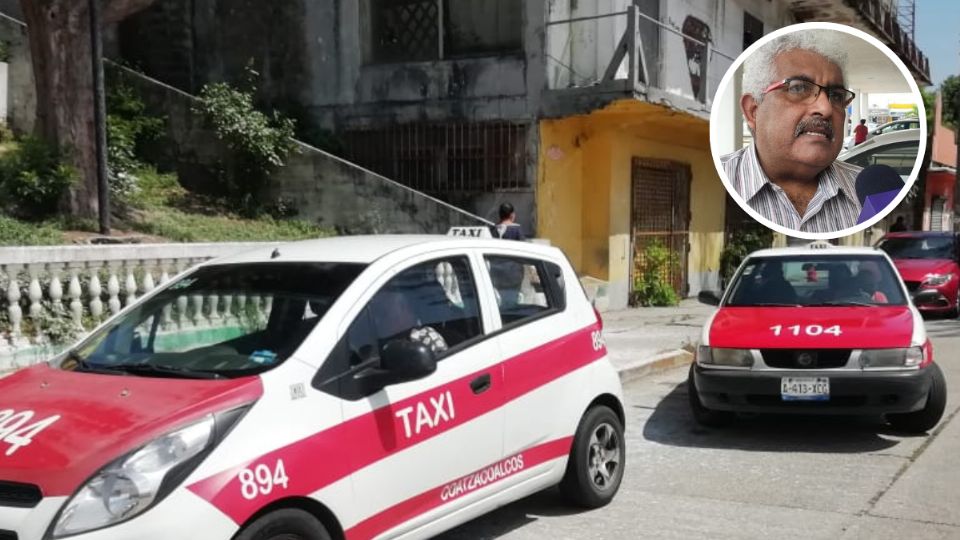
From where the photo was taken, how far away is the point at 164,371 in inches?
165

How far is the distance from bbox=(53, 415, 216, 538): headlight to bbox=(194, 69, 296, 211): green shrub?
11202mm

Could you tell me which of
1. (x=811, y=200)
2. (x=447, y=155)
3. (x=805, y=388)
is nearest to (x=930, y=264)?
(x=447, y=155)

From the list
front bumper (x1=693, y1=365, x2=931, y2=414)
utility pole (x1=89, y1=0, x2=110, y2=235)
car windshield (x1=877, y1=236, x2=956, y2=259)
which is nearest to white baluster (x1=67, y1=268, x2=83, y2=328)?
utility pole (x1=89, y1=0, x2=110, y2=235)

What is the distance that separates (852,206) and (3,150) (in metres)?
11.4

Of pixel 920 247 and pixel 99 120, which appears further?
pixel 920 247

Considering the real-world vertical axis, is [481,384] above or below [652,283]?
above

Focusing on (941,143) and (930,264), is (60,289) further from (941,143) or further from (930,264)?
(941,143)

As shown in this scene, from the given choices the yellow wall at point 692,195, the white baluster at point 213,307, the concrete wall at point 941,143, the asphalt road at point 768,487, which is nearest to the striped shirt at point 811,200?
the asphalt road at point 768,487

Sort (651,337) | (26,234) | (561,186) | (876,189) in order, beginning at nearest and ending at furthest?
(876,189) < (26,234) < (651,337) < (561,186)

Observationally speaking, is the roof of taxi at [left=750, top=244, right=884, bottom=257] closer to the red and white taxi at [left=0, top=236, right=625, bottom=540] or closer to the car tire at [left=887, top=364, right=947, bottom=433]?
the car tire at [left=887, top=364, right=947, bottom=433]

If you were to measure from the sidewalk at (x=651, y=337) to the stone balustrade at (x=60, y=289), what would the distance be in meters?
4.83

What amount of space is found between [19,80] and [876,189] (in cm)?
1266

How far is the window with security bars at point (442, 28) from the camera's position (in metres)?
15.3

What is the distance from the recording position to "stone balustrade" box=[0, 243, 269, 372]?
7.64 metres
